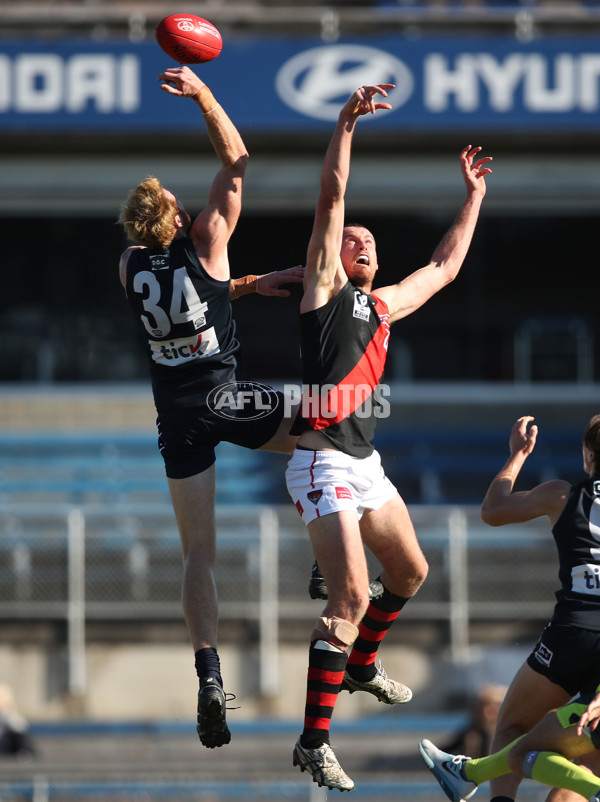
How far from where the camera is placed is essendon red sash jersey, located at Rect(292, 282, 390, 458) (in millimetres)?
5863

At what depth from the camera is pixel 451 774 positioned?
6.30 m

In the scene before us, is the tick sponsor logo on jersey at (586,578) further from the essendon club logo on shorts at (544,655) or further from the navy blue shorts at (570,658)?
the essendon club logo on shorts at (544,655)

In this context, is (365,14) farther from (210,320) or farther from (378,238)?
(210,320)

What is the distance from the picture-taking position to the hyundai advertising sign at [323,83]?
1576cm

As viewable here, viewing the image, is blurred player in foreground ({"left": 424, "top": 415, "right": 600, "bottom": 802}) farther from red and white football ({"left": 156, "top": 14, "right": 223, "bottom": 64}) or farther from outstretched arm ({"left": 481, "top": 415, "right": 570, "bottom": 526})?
red and white football ({"left": 156, "top": 14, "right": 223, "bottom": 64})

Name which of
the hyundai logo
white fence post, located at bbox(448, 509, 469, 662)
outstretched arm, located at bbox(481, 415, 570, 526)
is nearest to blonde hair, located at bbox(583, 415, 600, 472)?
outstretched arm, located at bbox(481, 415, 570, 526)

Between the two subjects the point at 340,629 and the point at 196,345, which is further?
the point at 196,345

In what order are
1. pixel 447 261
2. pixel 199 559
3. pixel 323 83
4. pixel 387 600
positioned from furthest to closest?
1. pixel 323 83
2. pixel 447 261
3. pixel 387 600
4. pixel 199 559

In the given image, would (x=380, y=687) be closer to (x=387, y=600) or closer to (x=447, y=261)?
(x=387, y=600)

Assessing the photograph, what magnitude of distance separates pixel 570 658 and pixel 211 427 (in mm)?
2112

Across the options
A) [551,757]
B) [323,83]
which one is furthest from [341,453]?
[323,83]

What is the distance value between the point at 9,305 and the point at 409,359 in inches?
231

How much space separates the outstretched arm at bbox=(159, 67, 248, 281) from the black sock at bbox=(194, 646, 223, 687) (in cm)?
188

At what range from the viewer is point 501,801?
6.26m
